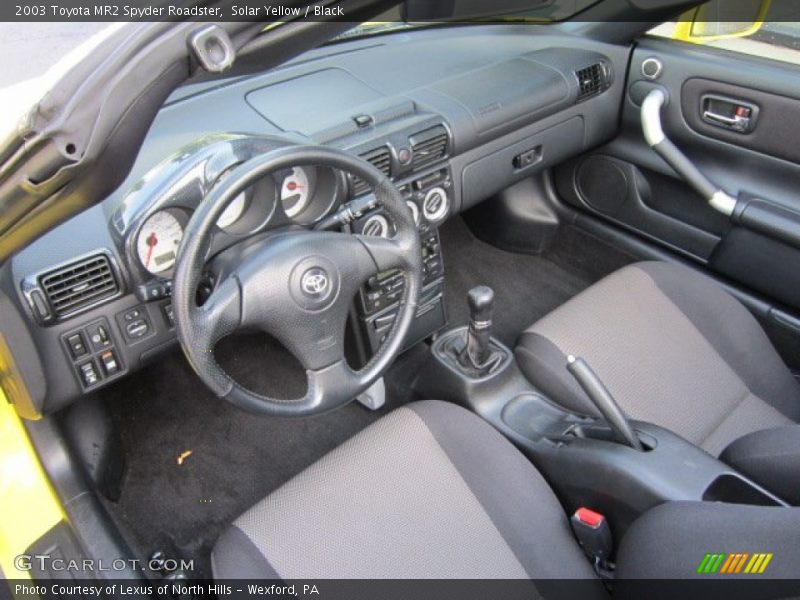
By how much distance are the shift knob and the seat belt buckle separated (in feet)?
1.70

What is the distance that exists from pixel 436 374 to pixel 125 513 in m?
0.89

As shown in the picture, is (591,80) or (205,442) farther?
(591,80)

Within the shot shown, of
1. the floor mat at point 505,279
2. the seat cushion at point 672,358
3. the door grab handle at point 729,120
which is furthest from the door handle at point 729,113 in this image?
the floor mat at point 505,279

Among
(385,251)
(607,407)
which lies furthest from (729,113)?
(385,251)

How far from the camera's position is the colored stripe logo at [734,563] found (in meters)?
0.83

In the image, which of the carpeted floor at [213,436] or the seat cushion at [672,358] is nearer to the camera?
the seat cushion at [672,358]

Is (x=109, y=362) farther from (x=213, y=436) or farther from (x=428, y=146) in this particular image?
(x=428, y=146)

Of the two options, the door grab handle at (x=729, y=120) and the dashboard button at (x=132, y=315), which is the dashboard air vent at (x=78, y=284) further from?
the door grab handle at (x=729, y=120)

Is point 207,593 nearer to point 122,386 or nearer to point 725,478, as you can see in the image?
point 122,386

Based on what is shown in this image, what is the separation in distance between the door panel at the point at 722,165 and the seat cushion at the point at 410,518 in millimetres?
1072

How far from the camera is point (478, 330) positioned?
1.64m

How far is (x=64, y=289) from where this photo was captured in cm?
128

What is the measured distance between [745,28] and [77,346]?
205 centimetres

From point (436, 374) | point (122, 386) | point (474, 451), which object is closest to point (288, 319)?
point (474, 451)
